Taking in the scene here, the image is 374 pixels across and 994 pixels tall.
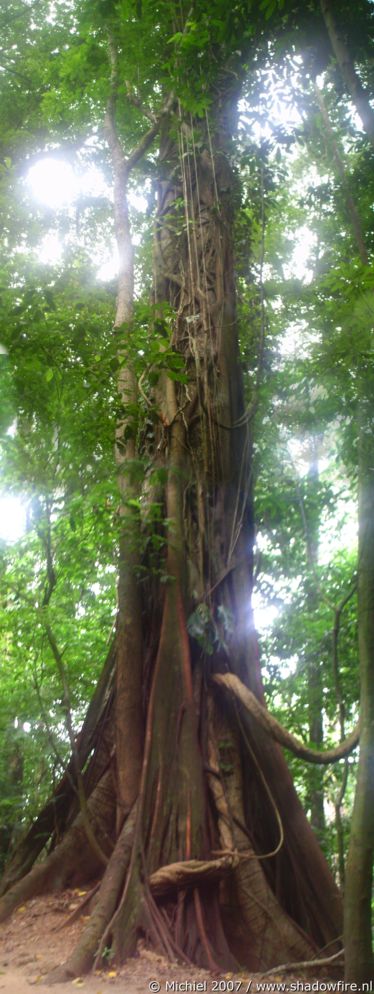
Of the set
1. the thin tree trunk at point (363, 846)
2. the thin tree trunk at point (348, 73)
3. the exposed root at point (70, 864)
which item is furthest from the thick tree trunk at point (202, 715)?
the thin tree trunk at point (348, 73)

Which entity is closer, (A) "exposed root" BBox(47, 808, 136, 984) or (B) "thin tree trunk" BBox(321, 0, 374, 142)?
(B) "thin tree trunk" BBox(321, 0, 374, 142)

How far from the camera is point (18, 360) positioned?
4715 millimetres

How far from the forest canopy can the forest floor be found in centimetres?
16

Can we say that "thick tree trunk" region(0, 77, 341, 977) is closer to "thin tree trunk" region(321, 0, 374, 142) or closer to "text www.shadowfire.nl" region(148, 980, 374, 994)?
"text www.shadowfire.nl" region(148, 980, 374, 994)

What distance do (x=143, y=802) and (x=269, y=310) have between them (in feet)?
21.1

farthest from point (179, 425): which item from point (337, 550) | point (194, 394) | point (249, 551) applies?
point (337, 550)

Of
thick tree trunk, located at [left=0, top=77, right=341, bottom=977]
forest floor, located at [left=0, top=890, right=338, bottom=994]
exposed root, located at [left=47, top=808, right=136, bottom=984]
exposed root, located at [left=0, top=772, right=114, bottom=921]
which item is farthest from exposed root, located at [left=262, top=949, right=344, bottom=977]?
exposed root, located at [left=0, top=772, right=114, bottom=921]

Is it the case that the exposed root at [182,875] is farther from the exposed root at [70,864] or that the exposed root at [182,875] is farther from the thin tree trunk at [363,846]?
the thin tree trunk at [363,846]

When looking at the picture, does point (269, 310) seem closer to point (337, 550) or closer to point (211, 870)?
point (337, 550)

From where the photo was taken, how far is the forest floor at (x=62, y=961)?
3371mm

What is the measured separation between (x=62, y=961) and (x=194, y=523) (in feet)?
10.1

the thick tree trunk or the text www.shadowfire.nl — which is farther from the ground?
the thick tree trunk

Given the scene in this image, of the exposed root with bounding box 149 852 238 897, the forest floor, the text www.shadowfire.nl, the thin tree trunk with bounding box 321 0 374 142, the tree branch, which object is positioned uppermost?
the thin tree trunk with bounding box 321 0 374 142

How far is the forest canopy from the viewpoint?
4.02 meters
